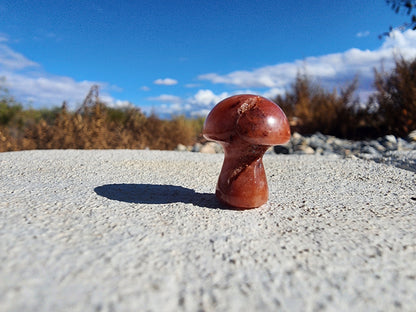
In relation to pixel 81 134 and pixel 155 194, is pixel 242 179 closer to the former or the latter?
pixel 155 194

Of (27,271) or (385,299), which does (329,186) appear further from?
(27,271)

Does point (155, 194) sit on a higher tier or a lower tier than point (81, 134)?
lower

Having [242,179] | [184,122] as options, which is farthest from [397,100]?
[242,179]

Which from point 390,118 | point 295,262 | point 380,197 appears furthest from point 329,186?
point 390,118

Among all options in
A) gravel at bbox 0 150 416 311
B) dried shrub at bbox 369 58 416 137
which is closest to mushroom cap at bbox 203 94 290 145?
Answer: gravel at bbox 0 150 416 311

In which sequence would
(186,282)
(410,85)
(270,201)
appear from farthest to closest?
(410,85), (270,201), (186,282)

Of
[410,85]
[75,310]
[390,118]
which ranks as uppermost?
[410,85]
